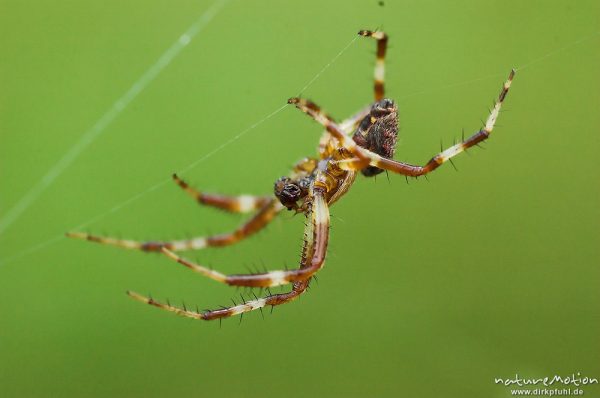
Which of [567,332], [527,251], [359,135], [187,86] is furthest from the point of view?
[187,86]

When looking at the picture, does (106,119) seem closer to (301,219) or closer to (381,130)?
(301,219)

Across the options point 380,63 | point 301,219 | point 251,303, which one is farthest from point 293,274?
point 301,219

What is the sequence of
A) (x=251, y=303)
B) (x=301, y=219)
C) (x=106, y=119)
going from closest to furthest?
(x=251, y=303) → (x=301, y=219) → (x=106, y=119)

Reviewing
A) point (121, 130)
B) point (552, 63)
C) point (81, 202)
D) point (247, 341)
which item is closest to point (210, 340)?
point (247, 341)

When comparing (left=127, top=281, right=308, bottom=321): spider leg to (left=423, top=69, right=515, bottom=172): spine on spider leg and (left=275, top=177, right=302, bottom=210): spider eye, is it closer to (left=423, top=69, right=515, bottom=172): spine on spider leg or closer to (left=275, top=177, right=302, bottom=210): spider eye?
(left=275, top=177, right=302, bottom=210): spider eye

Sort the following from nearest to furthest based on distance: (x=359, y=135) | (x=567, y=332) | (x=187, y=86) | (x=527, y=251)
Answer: (x=359, y=135) → (x=567, y=332) → (x=527, y=251) → (x=187, y=86)

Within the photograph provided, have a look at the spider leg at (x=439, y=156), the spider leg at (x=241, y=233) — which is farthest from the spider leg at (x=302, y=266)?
the spider leg at (x=241, y=233)

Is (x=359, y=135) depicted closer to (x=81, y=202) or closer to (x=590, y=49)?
(x=81, y=202)

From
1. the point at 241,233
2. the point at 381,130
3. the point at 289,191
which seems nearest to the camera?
the point at 381,130

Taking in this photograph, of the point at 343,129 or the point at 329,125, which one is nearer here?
the point at 329,125
